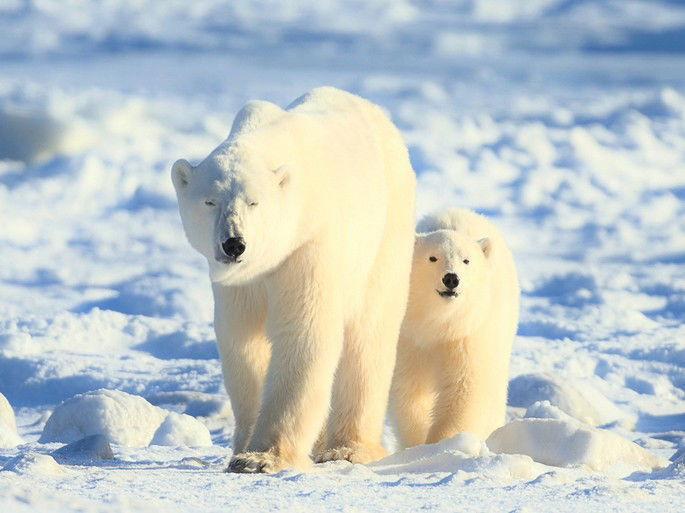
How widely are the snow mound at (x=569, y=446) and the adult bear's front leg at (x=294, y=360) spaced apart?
160 centimetres

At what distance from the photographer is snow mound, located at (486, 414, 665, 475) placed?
692cm

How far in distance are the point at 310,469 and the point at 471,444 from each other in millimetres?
891

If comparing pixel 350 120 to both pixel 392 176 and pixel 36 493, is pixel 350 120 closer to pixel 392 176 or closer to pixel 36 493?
pixel 392 176

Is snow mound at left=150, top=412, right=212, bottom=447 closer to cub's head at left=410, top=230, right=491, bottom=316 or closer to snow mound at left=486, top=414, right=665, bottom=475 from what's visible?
cub's head at left=410, top=230, right=491, bottom=316

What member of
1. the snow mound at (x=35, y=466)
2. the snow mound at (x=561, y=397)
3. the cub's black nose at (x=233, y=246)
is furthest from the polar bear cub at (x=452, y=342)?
the snow mound at (x=561, y=397)

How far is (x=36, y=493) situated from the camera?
169 inches

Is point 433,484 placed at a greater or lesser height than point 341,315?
lesser

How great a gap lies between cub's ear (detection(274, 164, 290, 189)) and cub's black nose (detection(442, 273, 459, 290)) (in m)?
2.46

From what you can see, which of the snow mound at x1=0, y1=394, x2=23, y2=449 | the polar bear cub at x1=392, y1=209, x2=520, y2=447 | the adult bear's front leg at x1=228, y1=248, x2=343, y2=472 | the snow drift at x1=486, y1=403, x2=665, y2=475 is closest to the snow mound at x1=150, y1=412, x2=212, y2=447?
the snow mound at x1=0, y1=394, x2=23, y2=449

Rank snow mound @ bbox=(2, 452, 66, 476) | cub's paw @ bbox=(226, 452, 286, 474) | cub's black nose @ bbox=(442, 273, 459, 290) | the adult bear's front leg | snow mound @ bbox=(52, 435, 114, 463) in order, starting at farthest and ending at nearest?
1. cub's black nose @ bbox=(442, 273, 459, 290)
2. snow mound @ bbox=(52, 435, 114, 463)
3. the adult bear's front leg
4. cub's paw @ bbox=(226, 452, 286, 474)
5. snow mound @ bbox=(2, 452, 66, 476)

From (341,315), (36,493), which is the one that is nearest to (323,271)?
(341,315)

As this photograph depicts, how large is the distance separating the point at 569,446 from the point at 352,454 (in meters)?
1.20

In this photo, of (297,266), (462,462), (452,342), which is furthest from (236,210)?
(452,342)

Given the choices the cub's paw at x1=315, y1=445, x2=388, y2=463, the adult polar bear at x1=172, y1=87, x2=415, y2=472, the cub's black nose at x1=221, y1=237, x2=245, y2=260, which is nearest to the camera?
the cub's black nose at x1=221, y1=237, x2=245, y2=260
